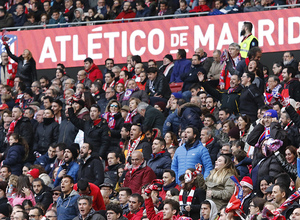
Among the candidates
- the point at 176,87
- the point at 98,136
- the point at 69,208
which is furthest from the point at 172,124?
the point at 69,208

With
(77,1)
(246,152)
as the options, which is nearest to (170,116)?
(246,152)

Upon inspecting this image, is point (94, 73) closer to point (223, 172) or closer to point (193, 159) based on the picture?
point (193, 159)

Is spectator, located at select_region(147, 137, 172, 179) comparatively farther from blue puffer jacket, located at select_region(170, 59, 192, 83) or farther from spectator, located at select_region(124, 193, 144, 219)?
blue puffer jacket, located at select_region(170, 59, 192, 83)

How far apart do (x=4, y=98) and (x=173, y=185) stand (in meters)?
8.28

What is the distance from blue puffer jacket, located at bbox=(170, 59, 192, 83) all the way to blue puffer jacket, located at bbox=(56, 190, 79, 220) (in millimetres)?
6066

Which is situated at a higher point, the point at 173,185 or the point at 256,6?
the point at 256,6

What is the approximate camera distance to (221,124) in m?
16.0

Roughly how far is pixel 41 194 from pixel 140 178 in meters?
2.06

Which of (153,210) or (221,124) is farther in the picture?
(221,124)

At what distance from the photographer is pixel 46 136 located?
18.4m

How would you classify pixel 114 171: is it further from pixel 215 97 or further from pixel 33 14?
pixel 33 14

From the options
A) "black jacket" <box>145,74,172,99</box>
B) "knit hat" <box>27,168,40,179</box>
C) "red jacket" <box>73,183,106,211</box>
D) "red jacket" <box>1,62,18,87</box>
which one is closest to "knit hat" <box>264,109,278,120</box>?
"red jacket" <box>73,183,106,211</box>

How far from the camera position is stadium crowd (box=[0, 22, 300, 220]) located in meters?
13.2

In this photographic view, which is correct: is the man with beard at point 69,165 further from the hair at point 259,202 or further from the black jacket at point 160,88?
the hair at point 259,202
